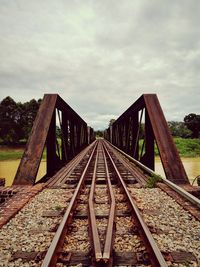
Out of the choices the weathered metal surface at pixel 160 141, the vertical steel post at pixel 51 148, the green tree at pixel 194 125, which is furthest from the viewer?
the green tree at pixel 194 125

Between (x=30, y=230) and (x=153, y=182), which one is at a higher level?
(x=153, y=182)

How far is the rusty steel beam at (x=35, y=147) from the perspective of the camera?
607 centimetres

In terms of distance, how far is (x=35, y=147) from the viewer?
22.0ft

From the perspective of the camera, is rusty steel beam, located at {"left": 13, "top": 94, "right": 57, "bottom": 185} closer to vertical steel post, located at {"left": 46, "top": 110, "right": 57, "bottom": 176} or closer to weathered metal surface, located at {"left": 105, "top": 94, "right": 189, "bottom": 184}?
vertical steel post, located at {"left": 46, "top": 110, "right": 57, "bottom": 176}

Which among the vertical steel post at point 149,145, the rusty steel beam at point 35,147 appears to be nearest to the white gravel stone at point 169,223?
the rusty steel beam at point 35,147

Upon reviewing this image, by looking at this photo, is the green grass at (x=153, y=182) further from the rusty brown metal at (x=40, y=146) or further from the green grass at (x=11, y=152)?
the green grass at (x=11, y=152)

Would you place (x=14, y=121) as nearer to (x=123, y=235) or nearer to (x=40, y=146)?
(x=40, y=146)

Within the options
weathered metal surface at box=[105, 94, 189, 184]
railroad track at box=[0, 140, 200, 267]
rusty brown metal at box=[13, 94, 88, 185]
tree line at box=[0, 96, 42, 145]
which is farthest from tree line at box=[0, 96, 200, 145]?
railroad track at box=[0, 140, 200, 267]

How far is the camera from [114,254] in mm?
2750

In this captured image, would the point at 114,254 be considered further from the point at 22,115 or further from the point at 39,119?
the point at 22,115

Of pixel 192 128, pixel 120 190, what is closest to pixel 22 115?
pixel 120 190

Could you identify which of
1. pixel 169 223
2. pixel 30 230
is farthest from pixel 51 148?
pixel 169 223

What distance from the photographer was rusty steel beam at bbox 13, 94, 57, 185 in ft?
19.9

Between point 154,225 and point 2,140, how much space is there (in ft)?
152
